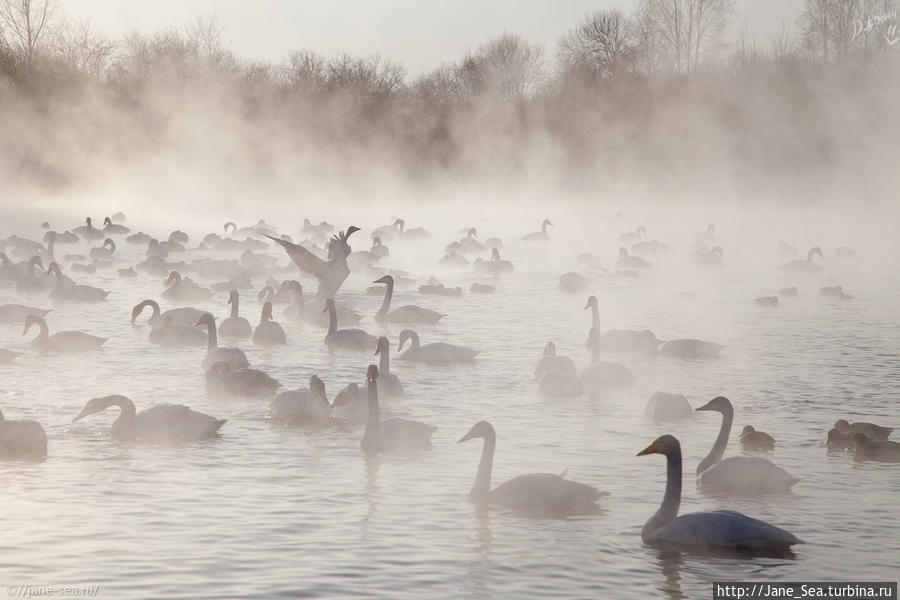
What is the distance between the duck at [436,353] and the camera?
15805 millimetres

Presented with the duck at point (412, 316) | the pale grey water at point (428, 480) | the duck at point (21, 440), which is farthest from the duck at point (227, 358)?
the duck at point (412, 316)

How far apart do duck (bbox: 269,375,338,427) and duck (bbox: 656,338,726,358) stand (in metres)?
6.21

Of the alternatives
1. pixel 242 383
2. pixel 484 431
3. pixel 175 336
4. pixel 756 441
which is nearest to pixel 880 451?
pixel 756 441

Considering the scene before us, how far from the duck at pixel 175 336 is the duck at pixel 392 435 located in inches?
261

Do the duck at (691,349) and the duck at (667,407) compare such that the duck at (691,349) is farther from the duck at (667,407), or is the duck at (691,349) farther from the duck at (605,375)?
the duck at (667,407)

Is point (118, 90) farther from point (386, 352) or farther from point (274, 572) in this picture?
point (274, 572)

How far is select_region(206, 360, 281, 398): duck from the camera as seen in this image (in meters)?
13.4

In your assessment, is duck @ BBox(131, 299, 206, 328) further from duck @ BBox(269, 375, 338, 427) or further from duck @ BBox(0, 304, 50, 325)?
duck @ BBox(269, 375, 338, 427)

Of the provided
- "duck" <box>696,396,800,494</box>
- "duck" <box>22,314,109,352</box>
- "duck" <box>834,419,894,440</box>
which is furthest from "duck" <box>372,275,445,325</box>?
"duck" <box>696,396,800,494</box>

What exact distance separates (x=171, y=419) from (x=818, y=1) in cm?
5367

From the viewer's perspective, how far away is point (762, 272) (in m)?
29.9

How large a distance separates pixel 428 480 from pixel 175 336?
788 cm

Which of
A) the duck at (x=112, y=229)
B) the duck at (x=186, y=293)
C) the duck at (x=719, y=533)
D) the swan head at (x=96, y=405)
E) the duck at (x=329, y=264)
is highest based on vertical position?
the duck at (x=112, y=229)

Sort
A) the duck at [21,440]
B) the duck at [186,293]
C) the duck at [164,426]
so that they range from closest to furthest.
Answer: the duck at [21,440], the duck at [164,426], the duck at [186,293]
